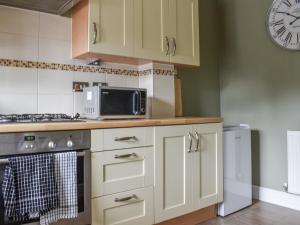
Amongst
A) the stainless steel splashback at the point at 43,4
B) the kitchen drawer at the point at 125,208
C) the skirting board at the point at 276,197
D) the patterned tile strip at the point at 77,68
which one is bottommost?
the skirting board at the point at 276,197

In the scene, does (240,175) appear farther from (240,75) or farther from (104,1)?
(104,1)

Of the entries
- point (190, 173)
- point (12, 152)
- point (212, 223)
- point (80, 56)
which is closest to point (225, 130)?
point (190, 173)

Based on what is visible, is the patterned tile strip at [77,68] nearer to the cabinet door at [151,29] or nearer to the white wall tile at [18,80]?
the white wall tile at [18,80]

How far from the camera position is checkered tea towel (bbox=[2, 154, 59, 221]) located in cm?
125

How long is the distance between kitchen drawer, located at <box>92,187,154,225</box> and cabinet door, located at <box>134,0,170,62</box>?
1.03m

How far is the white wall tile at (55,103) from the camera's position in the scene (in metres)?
1.93

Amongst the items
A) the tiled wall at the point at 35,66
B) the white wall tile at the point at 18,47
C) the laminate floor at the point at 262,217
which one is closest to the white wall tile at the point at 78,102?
the tiled wall at the point at 35,66

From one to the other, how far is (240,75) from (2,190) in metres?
2.52

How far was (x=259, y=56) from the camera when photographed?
2773 millimetres

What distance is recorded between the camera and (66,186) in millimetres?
1409

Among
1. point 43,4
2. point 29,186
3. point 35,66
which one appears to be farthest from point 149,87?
point 29,186

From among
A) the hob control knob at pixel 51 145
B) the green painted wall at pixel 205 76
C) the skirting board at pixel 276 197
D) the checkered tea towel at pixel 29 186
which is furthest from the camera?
the green painted wall at pixel 205 76

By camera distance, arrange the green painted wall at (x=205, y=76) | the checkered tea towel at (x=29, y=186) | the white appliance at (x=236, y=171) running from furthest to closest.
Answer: the green painted wall at (x=205, y=76), the white appliance at (x=236, y=171), the checkered tea towel at (x=29, y=186)

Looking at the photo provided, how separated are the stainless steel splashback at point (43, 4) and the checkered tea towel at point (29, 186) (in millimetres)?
1044
